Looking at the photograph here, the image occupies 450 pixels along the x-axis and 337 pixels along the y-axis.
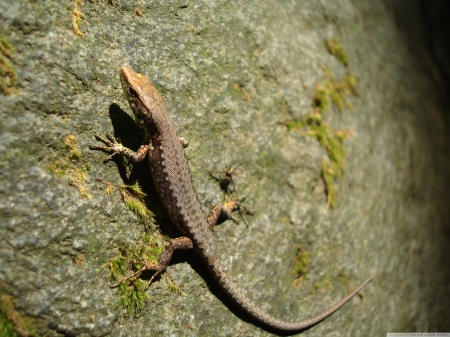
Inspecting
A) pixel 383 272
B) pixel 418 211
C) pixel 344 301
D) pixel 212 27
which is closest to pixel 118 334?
pixel 344 301

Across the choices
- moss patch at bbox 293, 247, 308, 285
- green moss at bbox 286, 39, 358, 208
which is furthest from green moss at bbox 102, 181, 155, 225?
green moss at bbox 286, 39, 358, 208

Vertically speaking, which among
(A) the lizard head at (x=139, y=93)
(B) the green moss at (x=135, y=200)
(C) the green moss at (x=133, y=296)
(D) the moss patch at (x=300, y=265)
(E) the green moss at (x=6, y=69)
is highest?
(E) the green moss at (x=6, y=69)

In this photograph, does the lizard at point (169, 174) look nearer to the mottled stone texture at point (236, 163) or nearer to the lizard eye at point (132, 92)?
the lizard eye at point (132, 92)

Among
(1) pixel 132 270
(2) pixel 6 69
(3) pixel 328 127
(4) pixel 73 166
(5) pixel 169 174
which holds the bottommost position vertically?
(1) pixel 132 270

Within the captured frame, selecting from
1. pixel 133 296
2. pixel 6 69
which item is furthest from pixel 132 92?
pixel 133 296

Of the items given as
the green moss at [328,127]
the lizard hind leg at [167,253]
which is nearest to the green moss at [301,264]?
the green moss at [328,127]

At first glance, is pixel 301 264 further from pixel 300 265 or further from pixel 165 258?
pixel 165 258
